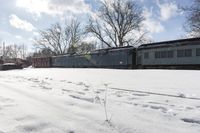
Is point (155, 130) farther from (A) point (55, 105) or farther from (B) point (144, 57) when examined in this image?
(B) point (144, 57)

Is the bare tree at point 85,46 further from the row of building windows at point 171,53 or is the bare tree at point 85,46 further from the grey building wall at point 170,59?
the row of building windows at point 171,53

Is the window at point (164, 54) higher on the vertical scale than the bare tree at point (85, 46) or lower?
lower

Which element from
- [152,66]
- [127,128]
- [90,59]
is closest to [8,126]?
[127,128]

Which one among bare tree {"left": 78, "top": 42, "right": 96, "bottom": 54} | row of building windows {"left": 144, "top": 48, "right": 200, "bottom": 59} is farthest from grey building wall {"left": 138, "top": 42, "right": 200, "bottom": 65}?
bare tree {"left": 78, "top": 42, "right": 96, "bottom": 54}

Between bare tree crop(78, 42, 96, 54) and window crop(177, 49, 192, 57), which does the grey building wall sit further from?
bare tree crop(78, 42, 96, 54)

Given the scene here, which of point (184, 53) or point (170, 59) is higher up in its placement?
point (184, 53)

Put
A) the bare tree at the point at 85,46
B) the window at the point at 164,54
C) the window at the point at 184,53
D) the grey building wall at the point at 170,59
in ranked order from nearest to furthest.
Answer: the grey building wall at the point at 170,59, the window at the point at 184,53, the window at the point at 164,54, the bare tree at the point at 85,46

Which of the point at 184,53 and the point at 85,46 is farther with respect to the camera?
the point at 85,46

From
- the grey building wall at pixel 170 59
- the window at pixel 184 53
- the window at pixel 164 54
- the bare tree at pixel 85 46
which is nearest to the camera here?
the grey building wall at pixel 170 59

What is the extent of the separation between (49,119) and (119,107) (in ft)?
5.90

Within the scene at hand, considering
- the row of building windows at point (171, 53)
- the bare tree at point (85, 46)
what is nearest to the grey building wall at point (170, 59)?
the row of building windows at point (171, 53)

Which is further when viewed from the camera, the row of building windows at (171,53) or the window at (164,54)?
the window at (164,54)

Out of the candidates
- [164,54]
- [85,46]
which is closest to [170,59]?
[164,54]

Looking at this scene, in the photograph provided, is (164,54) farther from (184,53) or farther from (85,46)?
(85,46)
